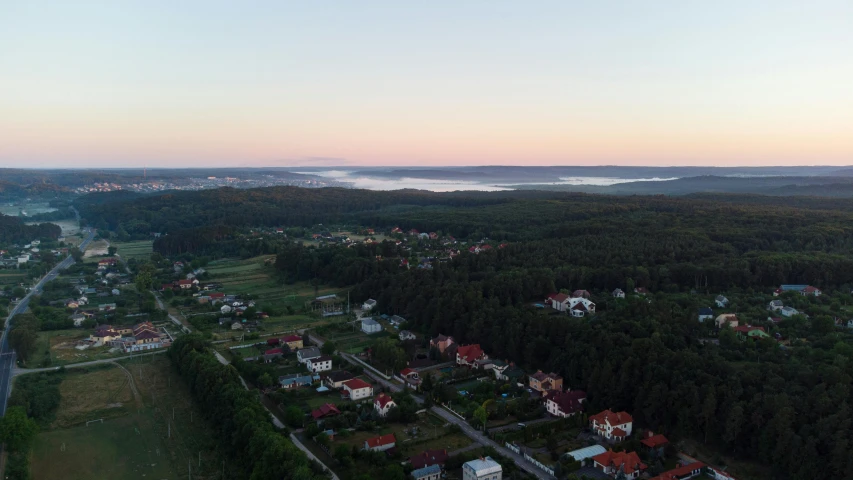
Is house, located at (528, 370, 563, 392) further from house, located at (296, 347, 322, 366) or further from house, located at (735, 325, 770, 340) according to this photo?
house, located at (296, 347, 322, 366)

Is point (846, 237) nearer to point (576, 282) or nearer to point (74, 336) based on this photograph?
point (576, 282)

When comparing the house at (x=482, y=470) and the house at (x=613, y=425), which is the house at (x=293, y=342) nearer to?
the house at (x=482, y=470)

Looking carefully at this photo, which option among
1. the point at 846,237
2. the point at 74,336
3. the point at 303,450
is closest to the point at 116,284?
the point at 74,336

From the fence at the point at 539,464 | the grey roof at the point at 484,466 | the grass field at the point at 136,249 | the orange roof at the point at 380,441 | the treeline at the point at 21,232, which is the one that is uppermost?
the treeline at the point at 21,232

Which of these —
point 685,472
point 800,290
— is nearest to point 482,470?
point 685,472

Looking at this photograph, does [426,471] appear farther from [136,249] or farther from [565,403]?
[136,249]

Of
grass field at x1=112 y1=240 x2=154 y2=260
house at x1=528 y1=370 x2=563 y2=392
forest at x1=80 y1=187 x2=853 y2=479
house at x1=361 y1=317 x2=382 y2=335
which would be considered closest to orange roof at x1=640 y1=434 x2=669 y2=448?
forest at x1=80 y1=187 x2=853 y2=479

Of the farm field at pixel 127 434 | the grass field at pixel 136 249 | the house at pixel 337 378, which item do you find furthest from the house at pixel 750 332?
the grass field at pixel 136 249

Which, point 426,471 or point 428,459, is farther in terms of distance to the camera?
point 428,459
